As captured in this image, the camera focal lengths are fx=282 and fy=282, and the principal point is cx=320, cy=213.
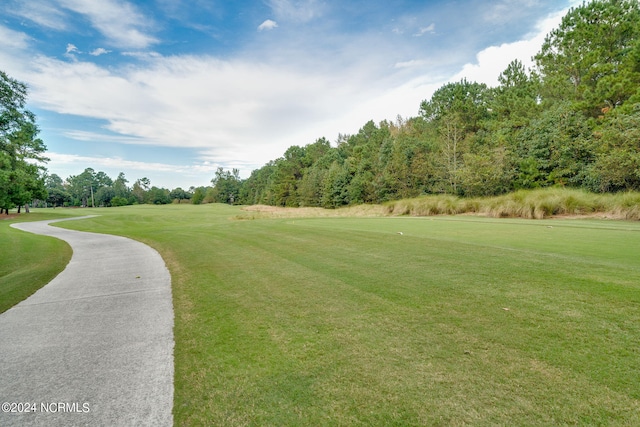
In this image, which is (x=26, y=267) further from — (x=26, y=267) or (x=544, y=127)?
(x=544, y=127)

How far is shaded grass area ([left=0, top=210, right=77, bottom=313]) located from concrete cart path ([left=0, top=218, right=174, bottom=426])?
0.34 m

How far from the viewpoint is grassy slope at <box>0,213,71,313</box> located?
17.4 ft

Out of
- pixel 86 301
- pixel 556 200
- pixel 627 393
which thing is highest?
pixel 556 200

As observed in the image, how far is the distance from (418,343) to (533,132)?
96.8 feet

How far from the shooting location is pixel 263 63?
1719 centimetres

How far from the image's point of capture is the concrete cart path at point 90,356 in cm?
203

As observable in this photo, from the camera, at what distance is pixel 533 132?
24.7 m

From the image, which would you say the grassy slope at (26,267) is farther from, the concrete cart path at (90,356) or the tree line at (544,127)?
the tree line at (544,127)

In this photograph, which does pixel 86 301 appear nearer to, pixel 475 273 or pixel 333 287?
pixel 333 287

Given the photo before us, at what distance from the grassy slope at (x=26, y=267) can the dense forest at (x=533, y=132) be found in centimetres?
511

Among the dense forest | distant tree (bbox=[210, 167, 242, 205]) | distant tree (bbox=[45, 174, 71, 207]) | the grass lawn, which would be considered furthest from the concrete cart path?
distant tree (bbox=[45, 174, 71, 207])

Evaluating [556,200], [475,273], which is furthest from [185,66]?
[556,200]

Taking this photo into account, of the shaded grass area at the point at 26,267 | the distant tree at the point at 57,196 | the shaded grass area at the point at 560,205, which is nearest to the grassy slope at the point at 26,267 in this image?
the shaded grass area at the point at 26,267

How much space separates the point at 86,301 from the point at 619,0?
35.6m
